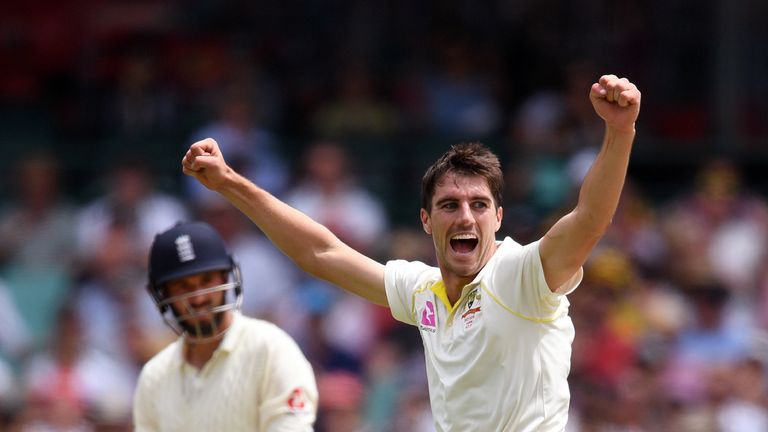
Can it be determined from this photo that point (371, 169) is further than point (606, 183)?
Yes

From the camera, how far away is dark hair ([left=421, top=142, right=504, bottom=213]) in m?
4.97

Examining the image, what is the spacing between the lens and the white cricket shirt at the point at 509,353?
15.6 ft

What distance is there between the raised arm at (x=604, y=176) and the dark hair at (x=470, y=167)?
493 millimetres

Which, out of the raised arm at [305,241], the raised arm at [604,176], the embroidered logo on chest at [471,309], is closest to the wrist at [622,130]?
the raised arm at [604,176]

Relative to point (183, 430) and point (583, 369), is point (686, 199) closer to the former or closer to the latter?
point (583, 369)

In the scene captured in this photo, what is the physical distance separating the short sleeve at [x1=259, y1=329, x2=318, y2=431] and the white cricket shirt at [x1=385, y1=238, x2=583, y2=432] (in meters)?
0.96

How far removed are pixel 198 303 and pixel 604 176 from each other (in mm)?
2250

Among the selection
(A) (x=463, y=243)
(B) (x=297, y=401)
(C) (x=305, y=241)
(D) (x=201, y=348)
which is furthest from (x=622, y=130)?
(D) (x=201, y=348)

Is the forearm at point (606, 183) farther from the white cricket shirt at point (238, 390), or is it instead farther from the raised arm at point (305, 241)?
the white cricket shirt at point (238, 390)

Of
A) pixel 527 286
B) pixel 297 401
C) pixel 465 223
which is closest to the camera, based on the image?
pixel 527 286

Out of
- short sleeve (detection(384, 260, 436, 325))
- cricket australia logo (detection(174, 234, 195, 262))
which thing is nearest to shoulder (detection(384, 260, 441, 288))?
short sleeve (detection(384, 260, 436, 325))

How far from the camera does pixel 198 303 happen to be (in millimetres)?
6039

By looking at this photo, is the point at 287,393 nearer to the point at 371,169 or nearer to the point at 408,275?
the point at 408,275

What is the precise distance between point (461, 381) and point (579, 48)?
30.2ft
